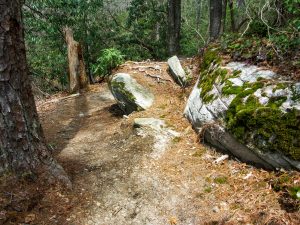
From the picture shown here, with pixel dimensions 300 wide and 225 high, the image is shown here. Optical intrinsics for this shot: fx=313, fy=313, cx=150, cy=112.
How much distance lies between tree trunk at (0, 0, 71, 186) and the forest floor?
0.35 m

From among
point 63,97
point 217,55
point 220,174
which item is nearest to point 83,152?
point 220,174

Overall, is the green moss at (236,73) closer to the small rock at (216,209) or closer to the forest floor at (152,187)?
the forest floor at (152,187)

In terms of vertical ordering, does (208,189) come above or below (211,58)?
below

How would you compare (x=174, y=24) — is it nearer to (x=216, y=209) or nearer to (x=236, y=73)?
(x=236, y=73)

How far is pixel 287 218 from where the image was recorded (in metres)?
3.37

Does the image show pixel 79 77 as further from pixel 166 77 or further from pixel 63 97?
pixel 166 77

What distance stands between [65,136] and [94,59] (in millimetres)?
7573

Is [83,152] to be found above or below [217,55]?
below

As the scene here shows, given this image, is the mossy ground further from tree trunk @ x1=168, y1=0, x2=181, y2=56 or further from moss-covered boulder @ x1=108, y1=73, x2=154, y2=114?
tree trunk @ x1=168, y1=0, x2=181, y2=56

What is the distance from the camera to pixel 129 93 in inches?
274

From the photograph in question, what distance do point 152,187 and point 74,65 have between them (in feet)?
23.5

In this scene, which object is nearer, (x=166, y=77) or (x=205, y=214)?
(x=205, y=214)

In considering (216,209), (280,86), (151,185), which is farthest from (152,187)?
(280,86)

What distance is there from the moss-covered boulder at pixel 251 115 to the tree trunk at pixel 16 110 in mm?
2582
